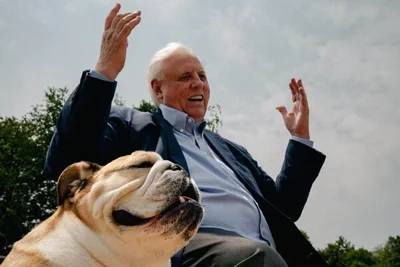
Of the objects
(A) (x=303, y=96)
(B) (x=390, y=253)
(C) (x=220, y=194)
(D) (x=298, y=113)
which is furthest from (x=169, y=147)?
(B) (x=390, y=253)

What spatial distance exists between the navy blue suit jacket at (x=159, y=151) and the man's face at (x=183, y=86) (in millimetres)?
263

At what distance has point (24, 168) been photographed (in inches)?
1166

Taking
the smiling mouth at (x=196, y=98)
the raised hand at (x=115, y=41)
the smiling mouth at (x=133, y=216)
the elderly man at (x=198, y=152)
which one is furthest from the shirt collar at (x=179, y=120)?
the smiling mouth at (x=133, y=216)

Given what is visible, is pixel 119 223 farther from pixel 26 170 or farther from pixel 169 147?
pixel 26 170

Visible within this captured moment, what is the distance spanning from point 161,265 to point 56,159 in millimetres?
1073

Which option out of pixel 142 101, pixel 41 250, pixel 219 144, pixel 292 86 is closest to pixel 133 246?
pixel 41 250

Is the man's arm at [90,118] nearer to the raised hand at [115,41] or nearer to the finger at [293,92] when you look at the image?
the raised hand at [115,41]

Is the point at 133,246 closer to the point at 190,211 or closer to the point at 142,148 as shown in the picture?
the point at 190,211

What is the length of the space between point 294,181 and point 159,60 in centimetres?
140

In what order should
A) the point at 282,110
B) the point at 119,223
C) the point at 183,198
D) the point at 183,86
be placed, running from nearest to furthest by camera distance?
the point at 119,223 → the point at 183,198 → the point at 183,86 → the point at 282,110

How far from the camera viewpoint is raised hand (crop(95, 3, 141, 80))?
10.4 feet

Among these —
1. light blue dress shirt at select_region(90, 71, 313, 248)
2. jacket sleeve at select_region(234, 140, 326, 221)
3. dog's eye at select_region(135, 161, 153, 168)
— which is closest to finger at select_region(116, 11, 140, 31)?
light blue dress shirt at select_region(90, 71, 313, 248)

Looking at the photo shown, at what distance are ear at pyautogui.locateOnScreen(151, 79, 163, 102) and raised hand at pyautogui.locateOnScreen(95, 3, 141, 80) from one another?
0.91 meters

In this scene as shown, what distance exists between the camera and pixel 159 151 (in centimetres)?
319
